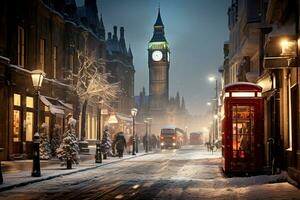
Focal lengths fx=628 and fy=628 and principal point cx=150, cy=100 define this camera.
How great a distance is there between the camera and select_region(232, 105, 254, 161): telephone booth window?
25000 millimetres

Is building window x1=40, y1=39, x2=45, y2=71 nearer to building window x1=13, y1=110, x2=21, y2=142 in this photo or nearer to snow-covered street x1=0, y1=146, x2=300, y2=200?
building window x1=13, y1=110, x2=21, y2=142

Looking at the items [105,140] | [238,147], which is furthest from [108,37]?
[238,147]

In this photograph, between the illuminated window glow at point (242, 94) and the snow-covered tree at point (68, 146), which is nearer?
the illuminated window glow at point (242, 94)

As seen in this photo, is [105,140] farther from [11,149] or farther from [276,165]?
[276,165]

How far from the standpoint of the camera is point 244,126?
25141 millimetres

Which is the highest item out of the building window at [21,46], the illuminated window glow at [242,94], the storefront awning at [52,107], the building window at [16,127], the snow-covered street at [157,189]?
the building window at [21,46]

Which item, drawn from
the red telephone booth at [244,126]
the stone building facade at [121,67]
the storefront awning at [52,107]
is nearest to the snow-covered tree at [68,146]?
the storefront awning at [52,107]

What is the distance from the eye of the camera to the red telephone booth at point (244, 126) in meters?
24.9

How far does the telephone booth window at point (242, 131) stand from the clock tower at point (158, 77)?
448 ft

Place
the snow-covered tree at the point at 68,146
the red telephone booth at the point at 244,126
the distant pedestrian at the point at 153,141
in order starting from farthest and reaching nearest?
the distant pedestrian at the point at 153,141 → the snow-covered tree at the point at 68,146 → the red telephone booth at the point at 244,126

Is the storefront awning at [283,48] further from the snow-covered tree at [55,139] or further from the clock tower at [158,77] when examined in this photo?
the clock tower at [158,77]

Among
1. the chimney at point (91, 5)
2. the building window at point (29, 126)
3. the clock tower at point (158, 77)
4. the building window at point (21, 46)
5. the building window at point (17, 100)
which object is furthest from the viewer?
the clock tower at point (158, 77)

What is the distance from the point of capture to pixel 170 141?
86688 mm

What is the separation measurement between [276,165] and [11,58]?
751 inches
